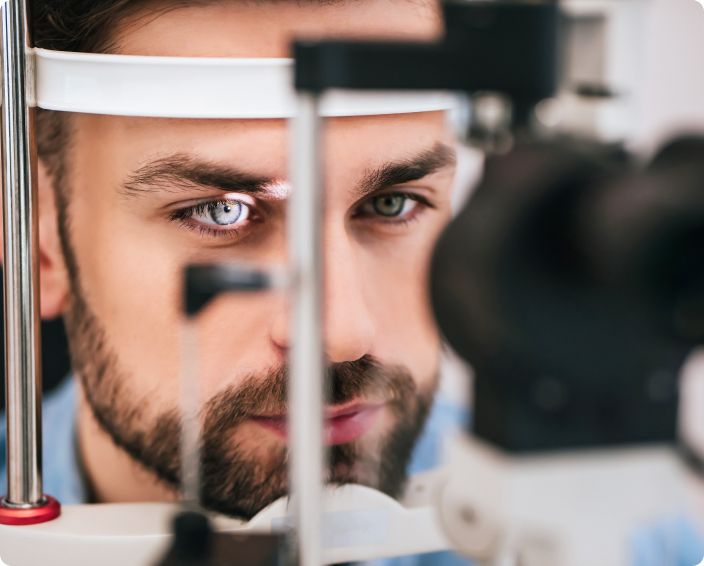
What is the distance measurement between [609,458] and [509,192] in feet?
0.47

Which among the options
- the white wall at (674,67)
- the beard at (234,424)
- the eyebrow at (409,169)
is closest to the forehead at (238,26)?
the eyebrow at (409,169)

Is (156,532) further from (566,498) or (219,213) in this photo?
(566,498)

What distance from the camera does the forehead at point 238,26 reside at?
92 centimetres

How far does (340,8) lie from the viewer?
3.10ft

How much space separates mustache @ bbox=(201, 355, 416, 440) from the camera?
1012mm

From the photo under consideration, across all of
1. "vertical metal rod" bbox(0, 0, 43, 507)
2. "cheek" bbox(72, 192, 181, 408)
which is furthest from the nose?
"vertical metal rod" bbox(0, 0, 43, 507)

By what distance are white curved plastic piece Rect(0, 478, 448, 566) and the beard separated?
0.20 feet

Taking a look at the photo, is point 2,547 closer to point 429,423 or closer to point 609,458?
point 429,423

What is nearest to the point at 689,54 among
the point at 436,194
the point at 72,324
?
the point at 436,194

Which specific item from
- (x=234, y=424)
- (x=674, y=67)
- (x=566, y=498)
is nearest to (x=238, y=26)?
(x=234, y=424)

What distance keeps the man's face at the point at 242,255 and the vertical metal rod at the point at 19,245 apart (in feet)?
0.25

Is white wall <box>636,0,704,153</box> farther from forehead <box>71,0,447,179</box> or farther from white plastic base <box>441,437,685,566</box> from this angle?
white plastic base <box>441,437,685,566</box>

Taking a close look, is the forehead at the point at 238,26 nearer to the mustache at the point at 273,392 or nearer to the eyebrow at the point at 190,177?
the eyebrow at the point at 190,177

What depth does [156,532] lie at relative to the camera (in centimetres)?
98
